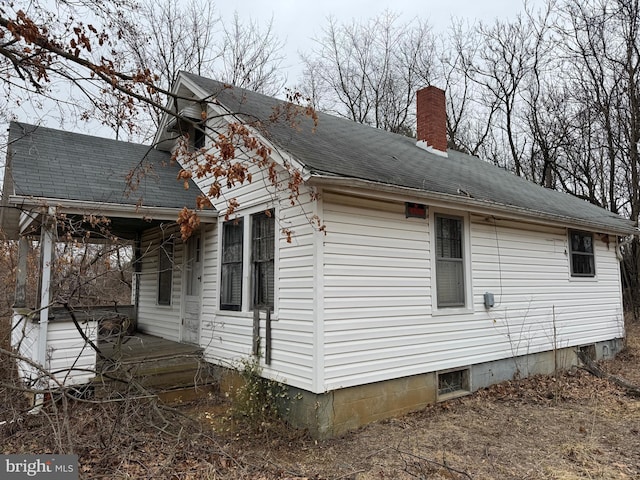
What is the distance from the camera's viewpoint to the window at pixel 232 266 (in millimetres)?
7023

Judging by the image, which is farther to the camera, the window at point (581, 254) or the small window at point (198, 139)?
the window at point (581, 254)

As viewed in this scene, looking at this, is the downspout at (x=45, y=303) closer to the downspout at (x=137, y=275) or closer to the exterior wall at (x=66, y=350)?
the exterior wall at (x=66, y=350)

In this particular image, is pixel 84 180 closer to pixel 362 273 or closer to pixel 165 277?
pixel 165 277

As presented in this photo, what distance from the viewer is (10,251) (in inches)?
341

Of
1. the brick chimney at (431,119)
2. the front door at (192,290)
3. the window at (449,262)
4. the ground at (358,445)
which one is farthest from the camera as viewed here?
the brick chimney at (431,119)

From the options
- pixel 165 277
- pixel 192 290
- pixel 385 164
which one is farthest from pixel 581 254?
pixel 165 277

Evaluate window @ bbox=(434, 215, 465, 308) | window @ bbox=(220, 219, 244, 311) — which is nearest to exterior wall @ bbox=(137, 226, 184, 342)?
window @ bbox=(220, 219, 244, 311)

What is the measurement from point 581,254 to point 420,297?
5585mm

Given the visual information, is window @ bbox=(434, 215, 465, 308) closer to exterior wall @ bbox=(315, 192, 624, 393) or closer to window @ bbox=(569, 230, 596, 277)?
exterior wall @ bbox=(315, 192, 624, 393)

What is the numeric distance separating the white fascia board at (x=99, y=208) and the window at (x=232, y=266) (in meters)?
0.58

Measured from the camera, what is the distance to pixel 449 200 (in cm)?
643

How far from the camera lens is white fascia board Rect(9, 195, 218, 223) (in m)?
5.58

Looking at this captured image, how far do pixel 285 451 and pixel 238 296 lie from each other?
269cm

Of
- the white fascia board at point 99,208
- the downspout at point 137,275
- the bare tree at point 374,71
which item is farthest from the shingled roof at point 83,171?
the bare tree at point 374,71
